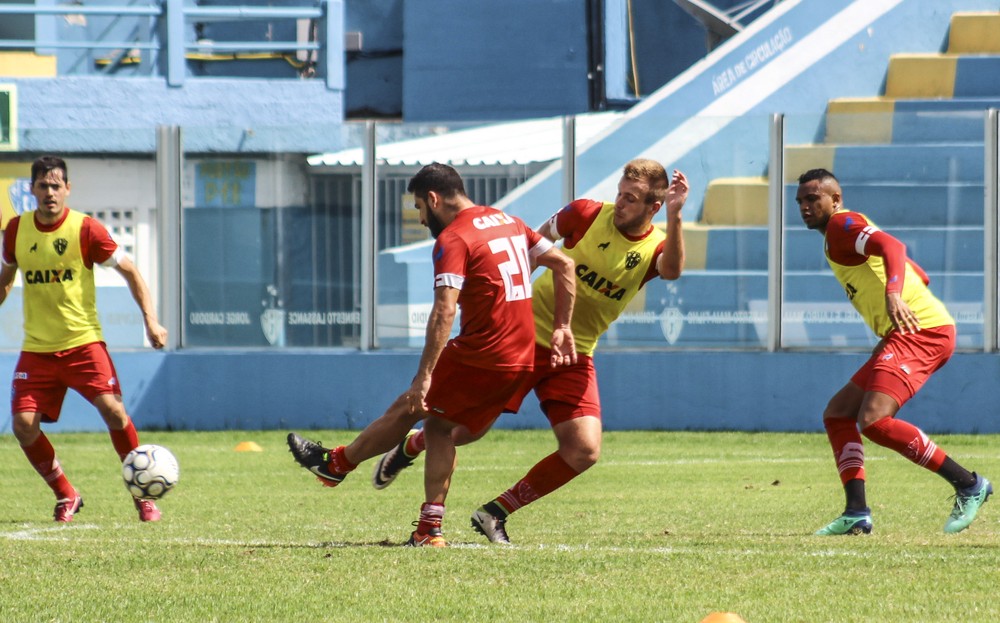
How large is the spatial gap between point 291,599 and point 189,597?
41 centimetres

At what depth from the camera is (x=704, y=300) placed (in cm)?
1593

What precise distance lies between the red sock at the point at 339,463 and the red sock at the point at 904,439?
272 centimetres

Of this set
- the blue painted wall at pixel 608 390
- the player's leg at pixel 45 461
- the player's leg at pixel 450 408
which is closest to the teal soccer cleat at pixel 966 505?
the player's leg at pixel 450 408

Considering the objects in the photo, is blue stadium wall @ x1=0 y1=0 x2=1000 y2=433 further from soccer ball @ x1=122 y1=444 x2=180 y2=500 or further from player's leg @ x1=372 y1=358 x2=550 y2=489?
player's leg @ x1=372 y1=358 x2=550 y2=489

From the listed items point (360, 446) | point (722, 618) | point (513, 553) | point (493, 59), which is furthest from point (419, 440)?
point (493, 59)

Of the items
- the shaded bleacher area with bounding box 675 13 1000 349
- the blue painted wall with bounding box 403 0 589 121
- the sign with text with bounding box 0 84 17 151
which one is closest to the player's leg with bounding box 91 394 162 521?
the shaded bleacher area with bounding box 675 13 1000 349

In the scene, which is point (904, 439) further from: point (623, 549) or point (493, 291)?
point (493, 291)

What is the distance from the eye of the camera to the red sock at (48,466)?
9516mm

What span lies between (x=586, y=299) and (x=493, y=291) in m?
0.98

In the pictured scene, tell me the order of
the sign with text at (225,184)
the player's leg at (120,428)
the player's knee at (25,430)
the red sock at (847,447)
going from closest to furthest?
the red sock at (847,447)
the player's leg at (120,428)
the player's knee at (25,430)
the sign with text at (225,184)

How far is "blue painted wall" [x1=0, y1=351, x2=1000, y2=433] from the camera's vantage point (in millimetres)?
15156

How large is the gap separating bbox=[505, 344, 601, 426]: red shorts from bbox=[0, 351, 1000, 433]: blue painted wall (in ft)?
25.0

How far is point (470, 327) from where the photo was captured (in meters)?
7.58

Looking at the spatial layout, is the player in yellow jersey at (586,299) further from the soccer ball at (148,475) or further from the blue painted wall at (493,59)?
the blue painted wall at (493,59)
